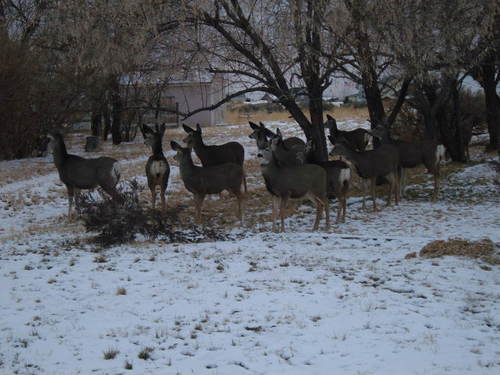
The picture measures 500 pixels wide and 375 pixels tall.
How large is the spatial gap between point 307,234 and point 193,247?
6.70ft

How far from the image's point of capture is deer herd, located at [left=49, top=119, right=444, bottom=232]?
11.0 meters

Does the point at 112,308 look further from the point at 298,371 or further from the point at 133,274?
the point at 298,371

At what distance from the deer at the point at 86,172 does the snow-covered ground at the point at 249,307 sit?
265cm

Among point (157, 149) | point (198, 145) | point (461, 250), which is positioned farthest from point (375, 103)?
point (461, 250)

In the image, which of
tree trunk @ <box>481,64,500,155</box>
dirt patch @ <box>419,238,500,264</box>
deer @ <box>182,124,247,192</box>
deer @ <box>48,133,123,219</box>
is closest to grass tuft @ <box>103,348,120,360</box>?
dirt patch @ <box>419,238,500,264</box>

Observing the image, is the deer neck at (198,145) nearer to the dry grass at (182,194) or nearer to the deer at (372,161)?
the dry grass at (182,194)

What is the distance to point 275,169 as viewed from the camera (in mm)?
10961

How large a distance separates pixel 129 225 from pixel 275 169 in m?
2.67

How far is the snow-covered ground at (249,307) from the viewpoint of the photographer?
5141 millimetres

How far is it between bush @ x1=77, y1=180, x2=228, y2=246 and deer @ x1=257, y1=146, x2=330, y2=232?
1.17 m

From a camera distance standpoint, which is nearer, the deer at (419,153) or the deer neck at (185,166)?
the deer neck at (185,166)

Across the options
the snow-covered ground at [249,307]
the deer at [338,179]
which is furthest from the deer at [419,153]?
the snow-covered ground at [249,307]

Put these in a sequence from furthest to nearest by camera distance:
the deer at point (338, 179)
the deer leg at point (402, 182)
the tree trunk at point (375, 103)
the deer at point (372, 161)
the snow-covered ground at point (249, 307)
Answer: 1. the tree trunk at point (375, 103)
2. the deer leg at point (402, 182)
3. the deer at point (372, 161)
4. the deer at point (338, 179)
5. the snow-covered ground at point (249, 307)

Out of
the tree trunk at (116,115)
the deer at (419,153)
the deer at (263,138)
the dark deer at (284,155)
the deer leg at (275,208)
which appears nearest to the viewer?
the deer leg at (275,208)
